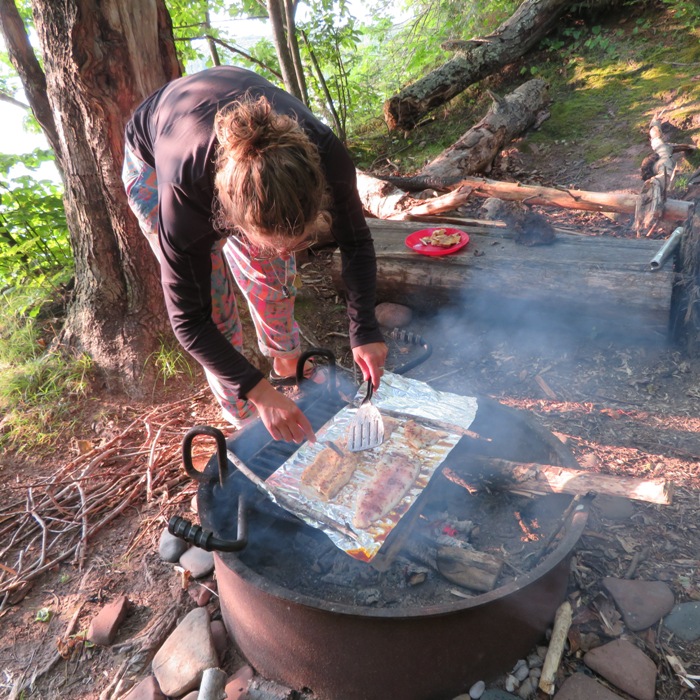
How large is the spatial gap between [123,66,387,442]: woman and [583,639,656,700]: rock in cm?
130

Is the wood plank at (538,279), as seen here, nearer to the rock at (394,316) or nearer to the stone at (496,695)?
the rock at (394,316)

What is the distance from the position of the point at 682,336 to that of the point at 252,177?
3171 mm

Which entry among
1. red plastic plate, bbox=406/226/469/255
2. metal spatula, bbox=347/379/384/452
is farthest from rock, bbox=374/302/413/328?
metal spatula, bbox=347/379/384/452

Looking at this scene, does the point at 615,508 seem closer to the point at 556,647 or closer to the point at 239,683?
the point at 556,647

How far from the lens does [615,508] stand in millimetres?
2352

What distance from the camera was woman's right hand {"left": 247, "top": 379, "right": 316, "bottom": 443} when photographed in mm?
1786

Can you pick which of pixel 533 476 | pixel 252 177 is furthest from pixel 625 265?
pixel 252 177

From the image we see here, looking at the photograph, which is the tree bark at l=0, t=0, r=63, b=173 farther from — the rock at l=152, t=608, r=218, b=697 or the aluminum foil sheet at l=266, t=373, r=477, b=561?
the rock at l=152, t=608, r=218, b=697

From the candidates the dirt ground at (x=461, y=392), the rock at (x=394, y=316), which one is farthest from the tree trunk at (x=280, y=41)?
the rock at (x=394, y=316)

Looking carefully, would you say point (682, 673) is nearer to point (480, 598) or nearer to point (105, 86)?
point (480, 598)

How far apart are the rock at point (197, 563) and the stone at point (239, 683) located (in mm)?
493

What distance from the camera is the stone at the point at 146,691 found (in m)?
1.88

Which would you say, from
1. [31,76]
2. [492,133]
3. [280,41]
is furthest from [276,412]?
[492,133]

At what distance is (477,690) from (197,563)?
1.32m
